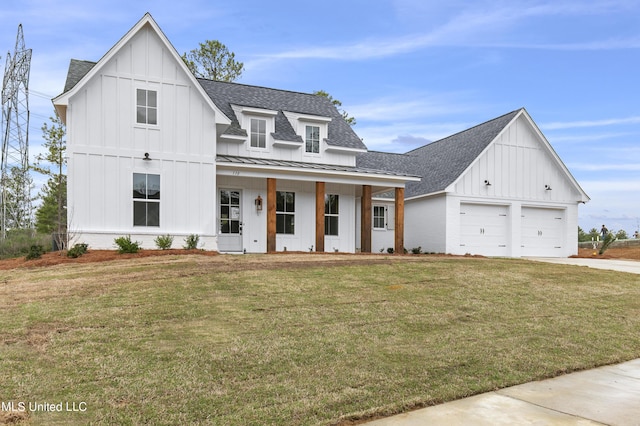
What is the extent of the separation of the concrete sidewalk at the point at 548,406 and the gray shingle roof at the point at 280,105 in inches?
614

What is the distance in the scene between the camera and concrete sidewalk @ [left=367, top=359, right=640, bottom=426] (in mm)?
4637

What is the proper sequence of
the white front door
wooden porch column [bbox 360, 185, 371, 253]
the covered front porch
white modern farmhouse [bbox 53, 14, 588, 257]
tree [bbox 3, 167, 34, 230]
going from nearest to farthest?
white modern farmhouse [bbox 53, 14, 588, 257], the covered front porch, the white front door, wooden porch column [bbox 360, 185, 371, 253], tree [bbox 3, 167, 34, 230]

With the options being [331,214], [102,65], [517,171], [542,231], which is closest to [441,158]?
[517,171]

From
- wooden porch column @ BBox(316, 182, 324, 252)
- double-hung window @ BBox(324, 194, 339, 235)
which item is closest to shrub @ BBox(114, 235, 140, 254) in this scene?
wooden porch column @ BBox(316, 182, 324, 252)

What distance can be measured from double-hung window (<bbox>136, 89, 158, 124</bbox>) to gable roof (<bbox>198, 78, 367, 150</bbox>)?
3.33 metres

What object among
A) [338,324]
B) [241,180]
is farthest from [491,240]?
[338,324]

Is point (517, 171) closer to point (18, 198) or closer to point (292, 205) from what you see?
point (292, 205)

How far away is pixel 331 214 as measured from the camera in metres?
21.1

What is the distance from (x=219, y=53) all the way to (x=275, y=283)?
29.5m

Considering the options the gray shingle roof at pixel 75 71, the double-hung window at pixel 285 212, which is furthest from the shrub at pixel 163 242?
the gray shingle roof at pixel 75 71

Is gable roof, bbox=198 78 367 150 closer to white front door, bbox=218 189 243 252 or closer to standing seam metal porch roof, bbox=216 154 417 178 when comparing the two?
standing seam metal porch roof, bbox=216 154 417 178

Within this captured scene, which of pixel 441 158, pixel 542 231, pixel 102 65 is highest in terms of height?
pixel 102 65

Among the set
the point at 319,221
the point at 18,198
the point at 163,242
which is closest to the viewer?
the point at 163,242

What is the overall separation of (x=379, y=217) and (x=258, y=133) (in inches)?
322
